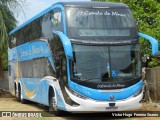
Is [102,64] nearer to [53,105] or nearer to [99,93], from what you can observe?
[99,93]

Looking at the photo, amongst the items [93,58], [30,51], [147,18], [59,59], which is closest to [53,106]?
[59,59]

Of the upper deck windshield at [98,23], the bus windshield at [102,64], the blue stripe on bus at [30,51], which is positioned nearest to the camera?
the bus windshield at [102,64]

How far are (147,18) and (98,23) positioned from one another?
9231 millimetres

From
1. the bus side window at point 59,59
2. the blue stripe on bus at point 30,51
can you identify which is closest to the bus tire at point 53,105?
the bus side window at point 59,59

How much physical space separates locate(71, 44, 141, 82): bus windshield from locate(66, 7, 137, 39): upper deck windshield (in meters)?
0.48

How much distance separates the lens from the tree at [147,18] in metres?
19.3

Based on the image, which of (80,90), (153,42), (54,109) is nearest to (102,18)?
(153,42)

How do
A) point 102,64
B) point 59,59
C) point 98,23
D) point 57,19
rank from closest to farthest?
point 102,64 → point 98,23 → point 59,59 → point 57,19

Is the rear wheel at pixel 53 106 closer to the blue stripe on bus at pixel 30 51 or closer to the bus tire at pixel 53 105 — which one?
the bus tire at pixel 53 105

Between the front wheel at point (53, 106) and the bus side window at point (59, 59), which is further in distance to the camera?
the front wheel at point (53, 106)

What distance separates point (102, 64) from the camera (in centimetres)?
1204

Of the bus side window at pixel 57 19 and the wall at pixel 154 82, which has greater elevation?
the bus side window at pixel 57 19

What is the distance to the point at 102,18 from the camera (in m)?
12.8

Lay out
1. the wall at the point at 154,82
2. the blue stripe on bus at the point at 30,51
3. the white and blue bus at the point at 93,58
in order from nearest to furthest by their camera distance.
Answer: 1. the white and blue bus at the point at 93,58
2. the blue stripe on bus at the point at 30,51
3. the wall at the point at 154,82
